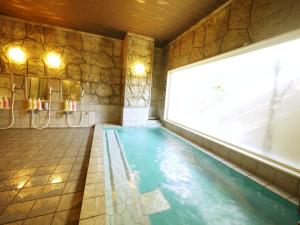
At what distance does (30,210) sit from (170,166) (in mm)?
1892

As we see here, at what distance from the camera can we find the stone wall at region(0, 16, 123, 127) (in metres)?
3.63

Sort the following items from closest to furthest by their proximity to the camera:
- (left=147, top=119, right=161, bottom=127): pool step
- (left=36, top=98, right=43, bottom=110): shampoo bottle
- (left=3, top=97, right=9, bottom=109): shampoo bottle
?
(left=3, top=97, right=9, bottom=109): shampoo bottle, (left=36, top=98, right=43, bottom=110): shampoo bottle, (left=147, top=119, right=161, bottom=127): pool step

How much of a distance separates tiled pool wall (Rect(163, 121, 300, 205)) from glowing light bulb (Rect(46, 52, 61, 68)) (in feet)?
14.6

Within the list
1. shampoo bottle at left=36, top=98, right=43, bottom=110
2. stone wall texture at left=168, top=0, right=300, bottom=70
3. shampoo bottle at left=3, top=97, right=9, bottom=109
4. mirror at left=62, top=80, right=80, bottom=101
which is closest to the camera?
stone wall texture at left=168, top=0, right=300, bottom=70

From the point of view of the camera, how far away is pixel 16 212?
1.27 m

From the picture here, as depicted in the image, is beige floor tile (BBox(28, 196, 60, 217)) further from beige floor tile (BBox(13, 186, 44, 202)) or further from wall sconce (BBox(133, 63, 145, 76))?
wall sconce (BBox(133, 63, 145, 76))

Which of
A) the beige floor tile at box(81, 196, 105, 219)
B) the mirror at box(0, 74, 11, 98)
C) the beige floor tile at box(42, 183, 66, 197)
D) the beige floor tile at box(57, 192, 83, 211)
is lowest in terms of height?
the beige floor tile at box(57, 192, 83, 211)

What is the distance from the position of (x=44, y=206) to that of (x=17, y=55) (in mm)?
4137

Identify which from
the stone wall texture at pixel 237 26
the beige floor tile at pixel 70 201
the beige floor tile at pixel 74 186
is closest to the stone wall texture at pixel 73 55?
the stone wall texture at pixel 237 26

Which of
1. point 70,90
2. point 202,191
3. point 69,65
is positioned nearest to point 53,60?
point 69,65

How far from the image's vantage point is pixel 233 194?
184cm

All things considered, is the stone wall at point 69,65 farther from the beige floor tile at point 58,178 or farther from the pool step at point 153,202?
the pool step at point 153,202

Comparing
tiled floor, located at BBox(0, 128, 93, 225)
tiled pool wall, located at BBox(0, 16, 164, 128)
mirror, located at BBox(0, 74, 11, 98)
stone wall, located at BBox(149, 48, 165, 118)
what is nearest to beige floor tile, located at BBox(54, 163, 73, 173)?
tiled floor, located at BBox(0, 128, 93, 225)

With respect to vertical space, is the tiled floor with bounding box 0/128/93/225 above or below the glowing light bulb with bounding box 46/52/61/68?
below
